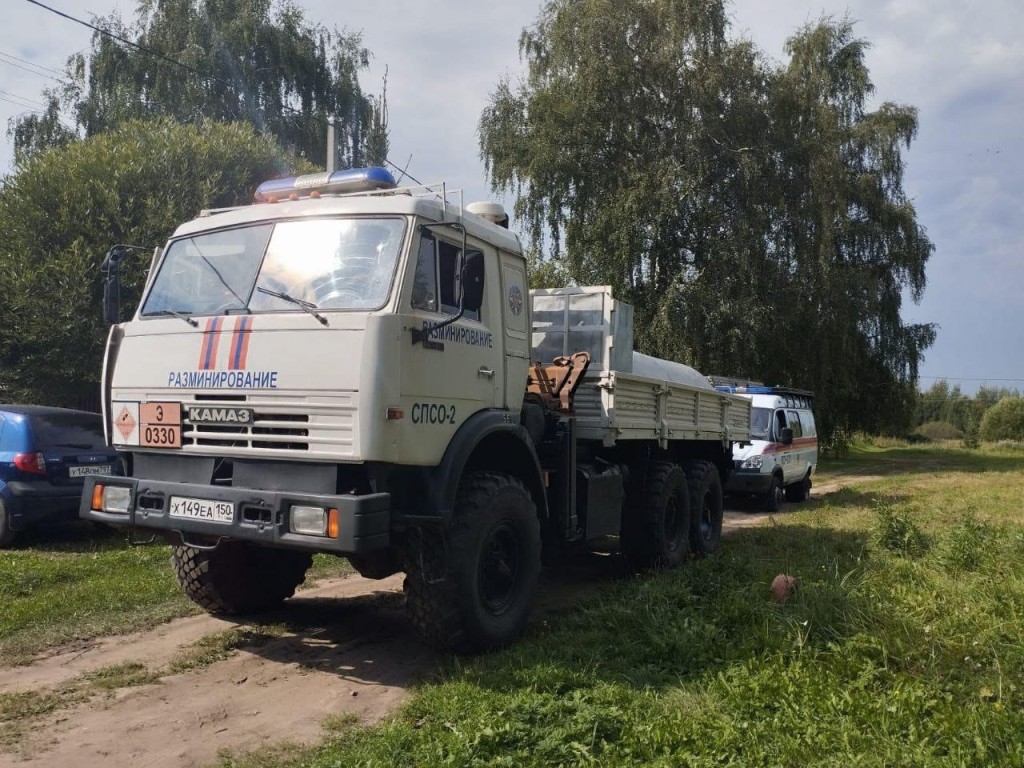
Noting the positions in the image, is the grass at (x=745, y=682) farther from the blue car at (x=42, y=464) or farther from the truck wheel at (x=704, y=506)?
the blue car at (x=42, y=464)

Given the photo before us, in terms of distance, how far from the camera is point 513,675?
4.74m

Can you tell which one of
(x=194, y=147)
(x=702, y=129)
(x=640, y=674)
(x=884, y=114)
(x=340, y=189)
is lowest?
(x=640, y=674)

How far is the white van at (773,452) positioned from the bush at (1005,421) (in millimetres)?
35208

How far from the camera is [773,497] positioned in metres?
14.4

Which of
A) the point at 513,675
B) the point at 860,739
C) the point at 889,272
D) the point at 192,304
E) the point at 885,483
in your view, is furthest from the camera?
the point at 889,272

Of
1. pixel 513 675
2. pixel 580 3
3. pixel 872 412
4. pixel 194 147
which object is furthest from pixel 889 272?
pixel 513 675

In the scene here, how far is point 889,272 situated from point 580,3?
521 inches

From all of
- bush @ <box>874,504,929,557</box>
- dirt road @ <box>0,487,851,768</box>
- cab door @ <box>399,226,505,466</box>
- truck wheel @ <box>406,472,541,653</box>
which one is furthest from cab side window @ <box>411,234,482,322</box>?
bush @ <box>874,504,929,557</box>

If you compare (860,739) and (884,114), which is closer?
(860,739)

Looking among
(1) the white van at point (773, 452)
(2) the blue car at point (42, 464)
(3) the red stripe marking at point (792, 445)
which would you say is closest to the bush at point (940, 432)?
(3) the red stripe marking at point (792, 445)

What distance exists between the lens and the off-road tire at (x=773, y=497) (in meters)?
14.3

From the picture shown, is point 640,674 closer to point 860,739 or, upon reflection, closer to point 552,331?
point 860,739

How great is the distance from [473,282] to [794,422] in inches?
478

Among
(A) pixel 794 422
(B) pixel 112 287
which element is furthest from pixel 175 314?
(A) pixel 794 422
